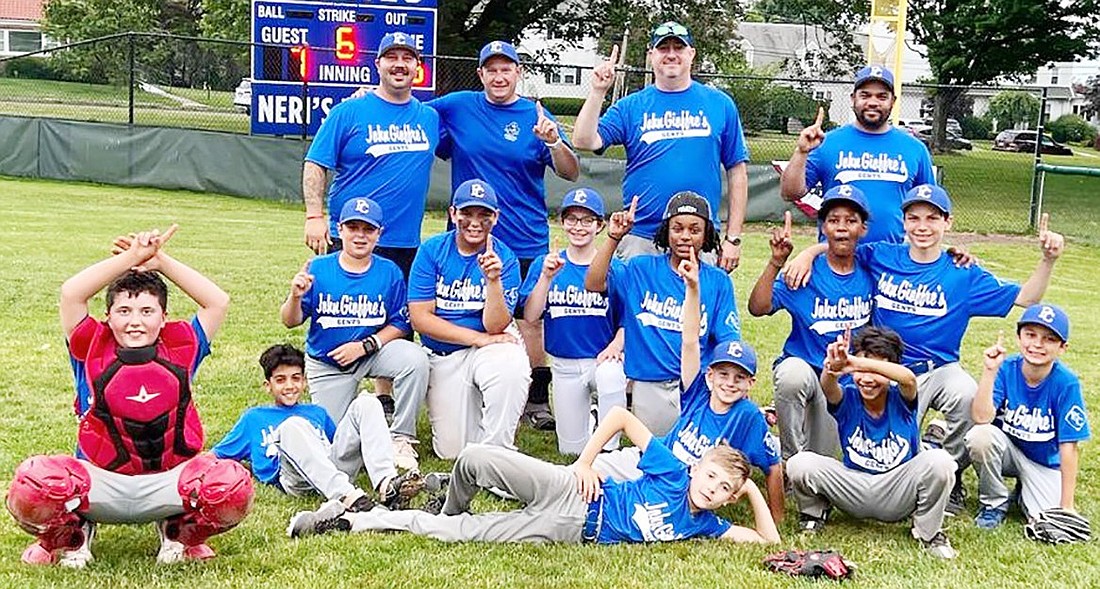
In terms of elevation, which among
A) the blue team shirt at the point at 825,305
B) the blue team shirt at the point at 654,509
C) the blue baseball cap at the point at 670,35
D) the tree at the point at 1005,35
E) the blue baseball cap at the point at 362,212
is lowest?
the blue team shirt at the point at 654,509

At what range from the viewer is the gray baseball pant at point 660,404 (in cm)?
534

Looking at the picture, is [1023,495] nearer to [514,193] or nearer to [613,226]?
[613,226]

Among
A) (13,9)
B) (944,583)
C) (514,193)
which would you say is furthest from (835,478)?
(13,9)

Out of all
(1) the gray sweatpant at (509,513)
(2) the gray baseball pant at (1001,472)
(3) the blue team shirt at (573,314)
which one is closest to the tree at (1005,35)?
(3) the blue team shirt at (573,314)

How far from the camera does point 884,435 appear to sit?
4703 mm

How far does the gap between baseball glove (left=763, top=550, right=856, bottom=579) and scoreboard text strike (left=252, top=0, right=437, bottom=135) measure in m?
13.3

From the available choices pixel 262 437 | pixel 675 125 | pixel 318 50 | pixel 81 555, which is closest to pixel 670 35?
pixel 675 125

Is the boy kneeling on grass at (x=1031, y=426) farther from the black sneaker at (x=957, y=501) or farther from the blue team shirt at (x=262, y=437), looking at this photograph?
the blue team shirt at (x=262, y=437)

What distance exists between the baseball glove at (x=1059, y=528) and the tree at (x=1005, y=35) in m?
23.1

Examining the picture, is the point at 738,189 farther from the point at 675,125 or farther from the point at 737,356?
the point at 737,356

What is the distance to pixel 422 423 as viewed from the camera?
251 inches


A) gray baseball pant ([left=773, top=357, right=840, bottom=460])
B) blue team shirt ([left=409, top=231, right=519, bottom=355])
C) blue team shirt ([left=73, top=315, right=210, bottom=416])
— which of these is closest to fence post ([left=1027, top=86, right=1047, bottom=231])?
gray baseball pant ([left=773, top=357, right=840, bottom=460])

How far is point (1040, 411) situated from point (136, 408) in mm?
3514

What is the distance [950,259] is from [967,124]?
41.0m
